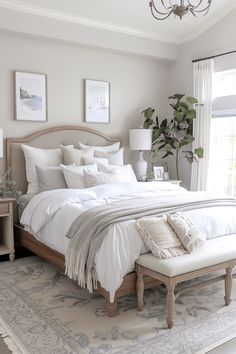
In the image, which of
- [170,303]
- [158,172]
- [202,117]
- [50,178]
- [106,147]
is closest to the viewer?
[170,303]

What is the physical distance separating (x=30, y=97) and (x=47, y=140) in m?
0.60

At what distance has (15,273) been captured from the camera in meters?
3.77

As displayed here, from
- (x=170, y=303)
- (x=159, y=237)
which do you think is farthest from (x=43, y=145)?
(x=170, y=303)

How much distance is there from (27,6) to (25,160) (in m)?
1.87

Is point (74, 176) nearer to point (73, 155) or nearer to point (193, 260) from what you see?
point (73, 155)

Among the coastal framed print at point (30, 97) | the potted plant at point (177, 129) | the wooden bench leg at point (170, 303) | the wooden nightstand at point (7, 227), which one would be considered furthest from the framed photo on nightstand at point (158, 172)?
the wooden bench leg at point (170, 303)

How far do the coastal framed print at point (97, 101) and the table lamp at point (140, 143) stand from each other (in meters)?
0.46

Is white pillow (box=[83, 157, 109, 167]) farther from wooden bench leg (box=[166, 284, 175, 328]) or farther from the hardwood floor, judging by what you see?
wooden bench leg (box=[166, 284, 175, 328])

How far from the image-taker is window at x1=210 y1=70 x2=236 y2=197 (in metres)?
5.24

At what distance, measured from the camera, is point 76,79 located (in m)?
5.10

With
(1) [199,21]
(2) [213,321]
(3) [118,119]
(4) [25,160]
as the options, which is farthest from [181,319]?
(1) [199,21]

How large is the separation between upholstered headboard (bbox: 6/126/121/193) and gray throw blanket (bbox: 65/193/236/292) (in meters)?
1.79

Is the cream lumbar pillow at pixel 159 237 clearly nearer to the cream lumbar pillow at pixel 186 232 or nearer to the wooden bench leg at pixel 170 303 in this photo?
the cream lumbar pillow at pixel 186 232

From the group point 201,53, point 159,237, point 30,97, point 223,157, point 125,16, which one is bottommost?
point 159,237
